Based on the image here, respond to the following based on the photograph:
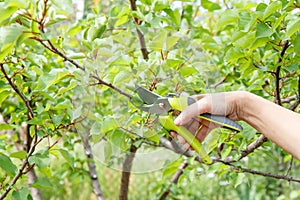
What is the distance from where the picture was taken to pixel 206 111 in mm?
1082

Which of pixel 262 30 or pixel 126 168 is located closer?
pixel 262 30

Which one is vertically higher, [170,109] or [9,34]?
[9,34]

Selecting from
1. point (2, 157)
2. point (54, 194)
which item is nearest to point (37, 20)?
point (2, 157)

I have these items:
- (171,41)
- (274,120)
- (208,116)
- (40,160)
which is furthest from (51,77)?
(274,120)

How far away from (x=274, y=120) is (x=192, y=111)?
0.62 ft

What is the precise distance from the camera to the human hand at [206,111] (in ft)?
3.45

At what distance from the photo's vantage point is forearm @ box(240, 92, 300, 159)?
108 centimetres

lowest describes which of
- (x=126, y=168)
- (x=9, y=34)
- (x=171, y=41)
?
(x=126, y=168)

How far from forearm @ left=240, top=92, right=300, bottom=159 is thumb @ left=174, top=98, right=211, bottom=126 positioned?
11 centimetres

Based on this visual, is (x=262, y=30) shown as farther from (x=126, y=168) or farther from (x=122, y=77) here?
(x=126, y=168)

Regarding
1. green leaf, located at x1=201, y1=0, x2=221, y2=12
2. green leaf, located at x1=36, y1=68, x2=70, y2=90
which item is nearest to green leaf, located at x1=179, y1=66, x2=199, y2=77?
green leaf, located at x1=36, y1=68, x2=70, y2=90

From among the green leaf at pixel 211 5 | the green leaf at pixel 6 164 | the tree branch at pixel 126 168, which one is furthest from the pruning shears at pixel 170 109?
the green leaf at pixel 211 5

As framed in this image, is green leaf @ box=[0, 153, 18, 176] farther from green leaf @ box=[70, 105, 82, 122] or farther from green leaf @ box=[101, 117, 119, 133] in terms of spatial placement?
green leaf @ box=[101, 117, 119, 133]

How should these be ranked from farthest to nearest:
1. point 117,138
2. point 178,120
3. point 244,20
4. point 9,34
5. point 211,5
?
point 211,5 < point 244,20 < point 117,138 < point 178,120 < point 9,34
